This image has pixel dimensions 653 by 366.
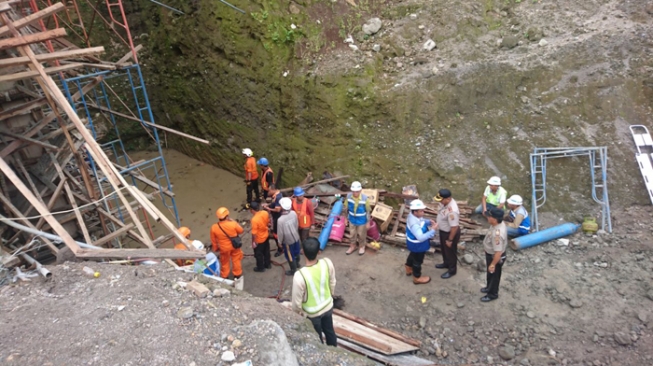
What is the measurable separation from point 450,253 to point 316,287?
350 cm

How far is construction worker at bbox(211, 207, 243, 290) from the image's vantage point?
739cm

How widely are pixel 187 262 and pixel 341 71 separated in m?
5.95

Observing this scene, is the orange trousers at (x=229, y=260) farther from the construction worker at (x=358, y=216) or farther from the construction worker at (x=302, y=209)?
the construction worker at (x=358, y=216)

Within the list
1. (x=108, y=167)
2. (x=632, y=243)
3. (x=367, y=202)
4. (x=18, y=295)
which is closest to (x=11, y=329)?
(x=18, y=295)

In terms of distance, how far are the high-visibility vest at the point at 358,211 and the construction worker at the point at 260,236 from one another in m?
1.64

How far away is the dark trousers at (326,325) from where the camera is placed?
504 centimetres

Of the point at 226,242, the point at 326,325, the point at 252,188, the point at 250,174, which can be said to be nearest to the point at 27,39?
the point at 226,242

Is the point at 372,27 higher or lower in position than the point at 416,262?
higher

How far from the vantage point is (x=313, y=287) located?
481cm

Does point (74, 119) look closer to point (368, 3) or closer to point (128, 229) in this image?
point (128, 229)

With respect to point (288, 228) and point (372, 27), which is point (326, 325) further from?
point (372, 27)

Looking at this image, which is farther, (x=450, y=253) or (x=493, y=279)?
(x=450, y=253)

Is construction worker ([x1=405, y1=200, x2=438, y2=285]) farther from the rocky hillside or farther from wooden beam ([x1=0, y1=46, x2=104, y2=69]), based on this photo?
wooden beam ([x1=0, y1=46, x2=104, y2=69])

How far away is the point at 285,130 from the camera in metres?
11.6
